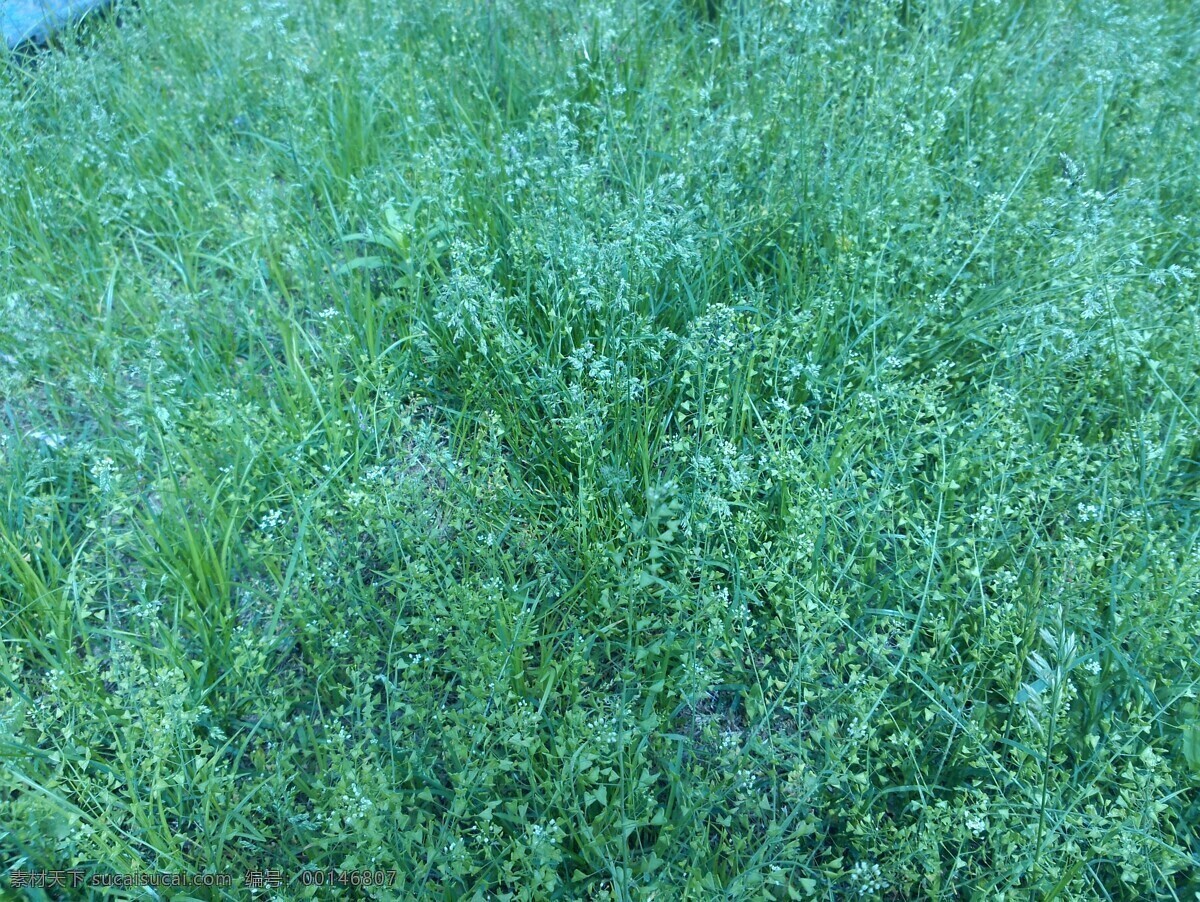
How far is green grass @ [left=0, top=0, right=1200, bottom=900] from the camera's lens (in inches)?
74.7

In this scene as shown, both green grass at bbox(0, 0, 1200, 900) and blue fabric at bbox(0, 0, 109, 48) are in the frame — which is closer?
green grass at bbox(0, 0, 1200, 900)

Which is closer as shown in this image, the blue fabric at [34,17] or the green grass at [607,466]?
the green grass at [607,466]

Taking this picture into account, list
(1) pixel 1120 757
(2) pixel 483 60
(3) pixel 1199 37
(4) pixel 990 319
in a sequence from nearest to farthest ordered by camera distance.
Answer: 1. (1) pixel 1120 757
2. (4) pixel 990 319
3. (2) pixel 483 60
4. (3) pixel 1199 37

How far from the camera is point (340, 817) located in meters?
1.86

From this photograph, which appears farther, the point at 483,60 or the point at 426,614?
the point at 483,60

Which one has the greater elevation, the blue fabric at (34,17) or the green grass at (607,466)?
the blue fabric at (34,17)

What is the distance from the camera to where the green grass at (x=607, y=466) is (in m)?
1.90

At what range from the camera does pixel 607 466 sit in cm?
244

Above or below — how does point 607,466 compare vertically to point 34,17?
below

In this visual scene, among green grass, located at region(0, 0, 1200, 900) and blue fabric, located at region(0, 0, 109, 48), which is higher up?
blue fabric, located at region(0, 0, 109, 48)

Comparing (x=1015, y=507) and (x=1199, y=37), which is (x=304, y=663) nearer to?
(x=1015, y=507)

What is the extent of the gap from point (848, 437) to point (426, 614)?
126 centimetres

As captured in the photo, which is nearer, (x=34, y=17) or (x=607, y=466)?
(x=607, y=466)

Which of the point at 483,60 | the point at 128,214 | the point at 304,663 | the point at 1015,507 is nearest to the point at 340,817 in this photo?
the point at 304,663
